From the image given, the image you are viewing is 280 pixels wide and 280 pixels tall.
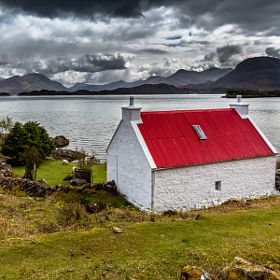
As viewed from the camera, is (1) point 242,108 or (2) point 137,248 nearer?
(2) point 137,248

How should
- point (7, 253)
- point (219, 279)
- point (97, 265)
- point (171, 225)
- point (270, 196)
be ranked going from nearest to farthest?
1. point (219, 279)
2. point (97, 265)
3. point (7, 253)
4. point (171, 225)
5. point (270, 196)

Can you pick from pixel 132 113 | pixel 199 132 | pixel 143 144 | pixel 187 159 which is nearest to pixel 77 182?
pixel 132 113

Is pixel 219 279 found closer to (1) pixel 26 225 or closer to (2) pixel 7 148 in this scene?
(1) pixel 26 225

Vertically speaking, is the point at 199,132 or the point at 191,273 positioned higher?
the point at 199,132

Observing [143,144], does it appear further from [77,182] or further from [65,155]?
[65,155]

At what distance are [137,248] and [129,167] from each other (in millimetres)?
10856

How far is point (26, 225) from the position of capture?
15484mm

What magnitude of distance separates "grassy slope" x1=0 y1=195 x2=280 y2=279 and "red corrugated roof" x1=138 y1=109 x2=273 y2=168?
22.7 feet

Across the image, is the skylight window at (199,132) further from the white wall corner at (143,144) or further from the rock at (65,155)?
the rock at (65,155)

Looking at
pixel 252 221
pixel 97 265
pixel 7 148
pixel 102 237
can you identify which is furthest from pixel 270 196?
pixel 7 148

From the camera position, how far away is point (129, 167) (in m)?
22.7

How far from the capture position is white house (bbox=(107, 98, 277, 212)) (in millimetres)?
21203

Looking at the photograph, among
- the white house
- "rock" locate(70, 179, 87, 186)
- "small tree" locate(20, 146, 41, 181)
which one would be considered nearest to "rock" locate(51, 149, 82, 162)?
"small tree" locate(20, 146, 41, 181)

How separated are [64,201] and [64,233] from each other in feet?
25.9
